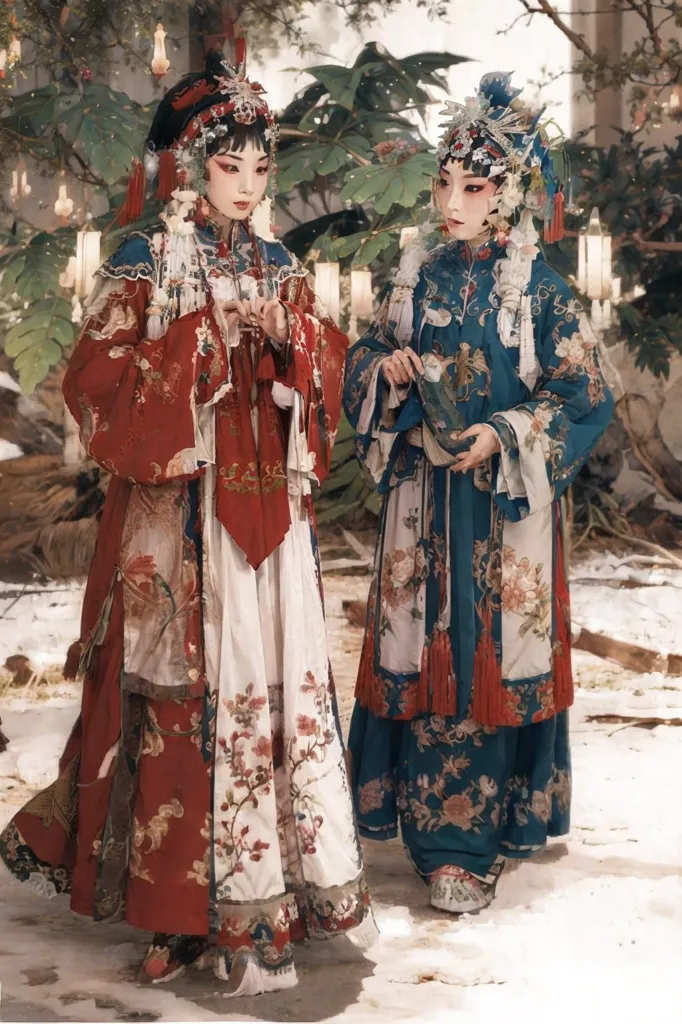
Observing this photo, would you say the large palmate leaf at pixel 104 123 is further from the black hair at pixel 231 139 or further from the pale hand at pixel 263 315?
the pale hand at pixel 263 315

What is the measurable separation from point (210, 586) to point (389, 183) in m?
1.72

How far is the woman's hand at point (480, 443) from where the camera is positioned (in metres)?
2.55

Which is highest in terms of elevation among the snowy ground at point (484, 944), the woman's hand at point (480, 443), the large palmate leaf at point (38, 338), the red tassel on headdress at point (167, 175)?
the red tassel on headdress at point (167, 175)

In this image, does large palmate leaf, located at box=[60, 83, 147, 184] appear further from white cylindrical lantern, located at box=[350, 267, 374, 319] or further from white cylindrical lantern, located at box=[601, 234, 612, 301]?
white cylindrical lantern, located at box=[601, 234, 612, 301]

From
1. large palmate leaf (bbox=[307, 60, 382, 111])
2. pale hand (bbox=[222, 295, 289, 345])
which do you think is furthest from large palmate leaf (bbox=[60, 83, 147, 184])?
pale hand (bbox=[222, 295, 289, 345])

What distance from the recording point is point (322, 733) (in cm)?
235

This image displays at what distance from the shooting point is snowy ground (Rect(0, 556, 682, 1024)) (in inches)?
88.5

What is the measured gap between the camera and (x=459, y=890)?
8.66ft

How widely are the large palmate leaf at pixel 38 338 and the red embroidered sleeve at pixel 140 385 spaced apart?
1425 millimetres

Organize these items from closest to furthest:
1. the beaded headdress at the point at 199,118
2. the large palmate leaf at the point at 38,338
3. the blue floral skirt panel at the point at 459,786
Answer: the beaded headdress at the point at 199,118 → the blue floral skirt panel at the point at 459,786 → the large palmate leaf at the point at 38,338

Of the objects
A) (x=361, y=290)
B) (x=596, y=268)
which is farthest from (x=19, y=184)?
(x=596, y=268)

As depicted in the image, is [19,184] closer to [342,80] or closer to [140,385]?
[342,80]

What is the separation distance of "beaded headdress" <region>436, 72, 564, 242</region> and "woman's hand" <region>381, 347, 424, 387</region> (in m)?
0.33

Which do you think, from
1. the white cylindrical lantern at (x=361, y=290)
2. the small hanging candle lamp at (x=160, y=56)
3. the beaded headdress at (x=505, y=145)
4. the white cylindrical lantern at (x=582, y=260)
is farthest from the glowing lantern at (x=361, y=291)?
the beaded headdress at (x=505, y=145)
